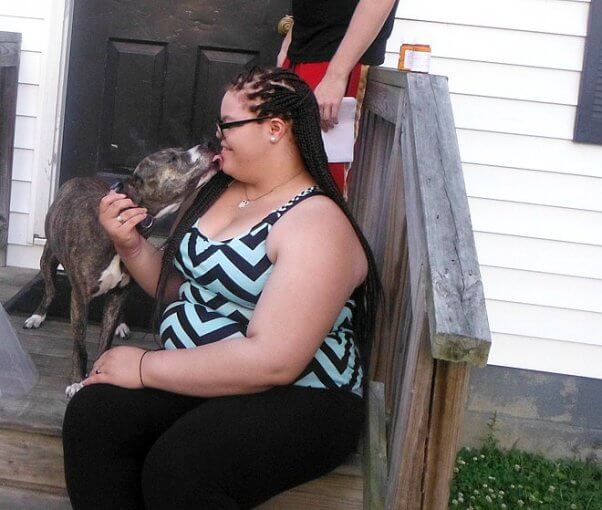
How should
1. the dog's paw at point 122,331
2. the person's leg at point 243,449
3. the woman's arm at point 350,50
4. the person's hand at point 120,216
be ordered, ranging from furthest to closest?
the dog's paw at point 122,331
the woman's arm at point 350,50
the person's hand at point 120,216
the person's leg at point 243,449

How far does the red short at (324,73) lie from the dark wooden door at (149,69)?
146 centimetres

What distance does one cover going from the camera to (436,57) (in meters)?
4.75

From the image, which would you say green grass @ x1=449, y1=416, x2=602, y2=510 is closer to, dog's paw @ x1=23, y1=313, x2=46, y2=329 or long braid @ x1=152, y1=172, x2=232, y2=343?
dog's paw @ x1=23, y1=313, x2=46, y2=329

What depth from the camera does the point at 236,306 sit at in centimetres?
251

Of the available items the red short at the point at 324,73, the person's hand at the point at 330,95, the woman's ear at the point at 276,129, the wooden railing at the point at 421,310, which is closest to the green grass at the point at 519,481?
the wooden railing at the point at 421,310

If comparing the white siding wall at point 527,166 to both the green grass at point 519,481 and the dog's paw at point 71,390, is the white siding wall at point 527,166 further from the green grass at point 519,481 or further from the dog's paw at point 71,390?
the dog's paw at point 71,390

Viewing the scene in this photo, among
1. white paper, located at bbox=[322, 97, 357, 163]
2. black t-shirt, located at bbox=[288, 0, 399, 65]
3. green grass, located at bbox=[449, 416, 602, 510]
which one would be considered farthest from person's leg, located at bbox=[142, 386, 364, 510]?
green grass, located at bbox=[449, 416, 602, 510]

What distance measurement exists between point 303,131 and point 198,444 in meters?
0.89

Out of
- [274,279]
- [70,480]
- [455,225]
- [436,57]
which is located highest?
[436,57]

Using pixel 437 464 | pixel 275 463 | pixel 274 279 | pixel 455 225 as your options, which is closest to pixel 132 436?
pixel 275 463

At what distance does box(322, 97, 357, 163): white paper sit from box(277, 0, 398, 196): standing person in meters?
0.03

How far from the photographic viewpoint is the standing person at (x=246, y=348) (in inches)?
89.0

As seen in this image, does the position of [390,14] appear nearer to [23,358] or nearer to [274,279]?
[274,279]

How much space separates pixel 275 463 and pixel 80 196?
6.09 feet
